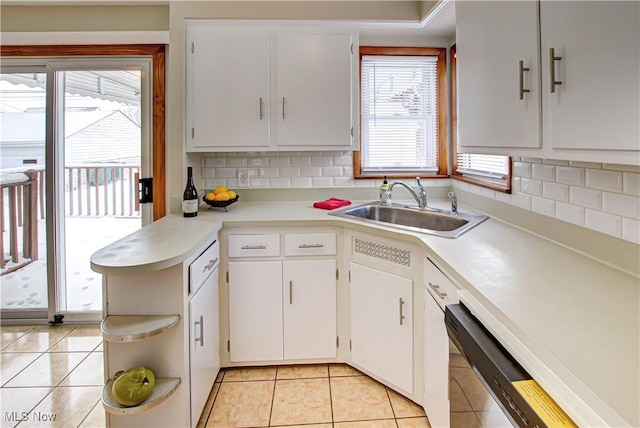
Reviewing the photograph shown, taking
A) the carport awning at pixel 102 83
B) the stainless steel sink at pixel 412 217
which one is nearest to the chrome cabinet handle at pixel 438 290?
the stainless steel sink at pixel 412 217

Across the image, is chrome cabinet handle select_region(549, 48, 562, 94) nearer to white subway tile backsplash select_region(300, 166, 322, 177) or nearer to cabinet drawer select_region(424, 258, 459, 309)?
cabinet drawer select_region(424, 258, 459, 309)

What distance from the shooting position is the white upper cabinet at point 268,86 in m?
2.55

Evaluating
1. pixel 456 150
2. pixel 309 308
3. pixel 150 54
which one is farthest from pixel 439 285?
pixel 150 54

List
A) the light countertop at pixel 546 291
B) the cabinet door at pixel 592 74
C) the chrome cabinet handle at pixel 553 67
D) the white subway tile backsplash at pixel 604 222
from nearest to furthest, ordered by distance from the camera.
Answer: the light countertop at pixel 546 291 < the cabinet door at pixel 592 74 < the chrome cabinet handle at pixel 553 67 < the white subway tile backsplash at pixel 604 222

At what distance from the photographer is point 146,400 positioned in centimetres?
150

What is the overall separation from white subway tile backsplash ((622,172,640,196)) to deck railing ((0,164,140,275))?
9.82 ft

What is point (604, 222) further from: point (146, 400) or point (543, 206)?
point (146, 400)

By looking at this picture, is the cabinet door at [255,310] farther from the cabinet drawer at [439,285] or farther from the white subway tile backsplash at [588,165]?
the white subway tile backsplash at [588,165]

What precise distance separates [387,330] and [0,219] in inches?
124

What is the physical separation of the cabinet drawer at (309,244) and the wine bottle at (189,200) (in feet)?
A: 2.09

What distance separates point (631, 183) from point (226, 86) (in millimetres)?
2242

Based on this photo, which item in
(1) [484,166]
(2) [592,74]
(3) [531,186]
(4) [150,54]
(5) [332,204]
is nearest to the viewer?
(2) [592,74]

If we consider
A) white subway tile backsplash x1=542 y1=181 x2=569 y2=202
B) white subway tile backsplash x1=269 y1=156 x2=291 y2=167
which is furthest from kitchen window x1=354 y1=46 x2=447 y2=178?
white subway tile backsplash x1=542 y1=181 x2=569 y2=202

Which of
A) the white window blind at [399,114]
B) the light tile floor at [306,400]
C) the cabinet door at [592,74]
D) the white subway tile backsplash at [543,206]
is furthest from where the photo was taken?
the white window blind at [399,114]
